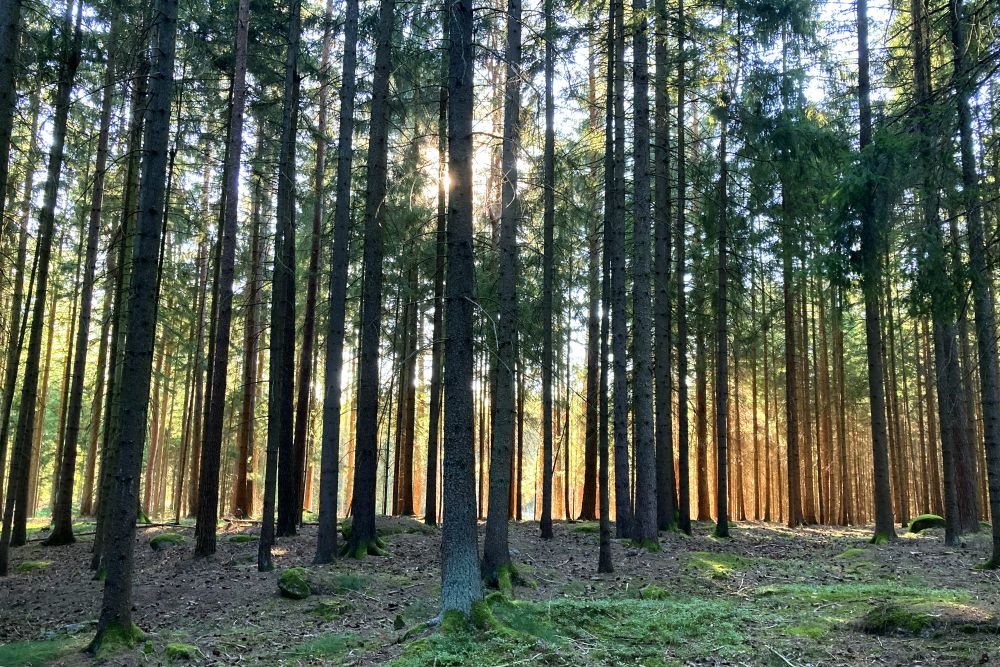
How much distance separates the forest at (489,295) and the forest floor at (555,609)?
7cm

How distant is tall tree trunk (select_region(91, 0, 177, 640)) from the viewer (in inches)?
288

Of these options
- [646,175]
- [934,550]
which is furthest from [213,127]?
[934,550]

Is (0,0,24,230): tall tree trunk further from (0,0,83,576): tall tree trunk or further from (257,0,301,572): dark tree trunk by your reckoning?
(257,0,301,572): dark tree trunk

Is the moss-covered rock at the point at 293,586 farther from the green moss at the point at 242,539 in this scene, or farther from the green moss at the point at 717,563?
the green moss at the point at 717,563

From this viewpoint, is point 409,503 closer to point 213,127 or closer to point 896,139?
point 213,127

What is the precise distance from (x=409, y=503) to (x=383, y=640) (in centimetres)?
1379

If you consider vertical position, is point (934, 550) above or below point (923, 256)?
below

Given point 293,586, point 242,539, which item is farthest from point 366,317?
point 242,539

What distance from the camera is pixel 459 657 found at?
596 centimetres

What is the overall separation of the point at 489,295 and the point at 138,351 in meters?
10.0

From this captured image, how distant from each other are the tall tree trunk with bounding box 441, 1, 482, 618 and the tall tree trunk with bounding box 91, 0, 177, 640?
132 inches

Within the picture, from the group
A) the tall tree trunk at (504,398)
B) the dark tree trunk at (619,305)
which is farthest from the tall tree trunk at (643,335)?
the tall tree trunk at (504,398)

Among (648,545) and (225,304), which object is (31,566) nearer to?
(225,304)

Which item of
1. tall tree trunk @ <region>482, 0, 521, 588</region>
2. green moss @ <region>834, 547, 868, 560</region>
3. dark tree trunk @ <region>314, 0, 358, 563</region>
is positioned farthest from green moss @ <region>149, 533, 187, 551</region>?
green moss @ <region>834, 547, 868, 560</region>
